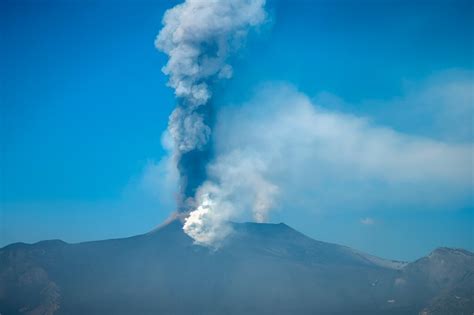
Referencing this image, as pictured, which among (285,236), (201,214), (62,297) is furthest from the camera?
(285,236)

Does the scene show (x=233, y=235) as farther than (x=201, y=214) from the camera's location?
Yes

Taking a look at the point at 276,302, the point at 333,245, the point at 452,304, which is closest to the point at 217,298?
the point at 276,302

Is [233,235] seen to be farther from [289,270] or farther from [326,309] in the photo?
[326,309]

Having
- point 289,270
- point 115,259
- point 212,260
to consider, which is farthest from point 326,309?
point 115,259

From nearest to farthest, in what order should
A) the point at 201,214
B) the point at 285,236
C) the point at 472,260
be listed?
the point at 201,214, the point at 472,260, the point at 285,236

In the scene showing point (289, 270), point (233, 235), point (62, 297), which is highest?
point (233, 235)

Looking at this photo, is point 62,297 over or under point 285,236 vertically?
under

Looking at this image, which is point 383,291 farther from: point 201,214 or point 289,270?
point 201,214
